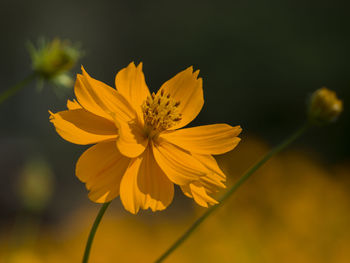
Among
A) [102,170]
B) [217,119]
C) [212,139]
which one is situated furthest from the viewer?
[217,119]

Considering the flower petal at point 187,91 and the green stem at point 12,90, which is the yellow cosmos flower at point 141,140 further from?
the green stem at point 12,90

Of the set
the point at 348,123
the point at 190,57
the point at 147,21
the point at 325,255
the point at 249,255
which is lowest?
the point at 348,123

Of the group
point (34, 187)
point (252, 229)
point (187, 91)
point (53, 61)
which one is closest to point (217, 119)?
point (252, 229)

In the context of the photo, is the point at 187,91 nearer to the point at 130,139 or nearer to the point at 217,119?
the point at 130,139

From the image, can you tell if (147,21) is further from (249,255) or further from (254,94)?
(249,255)

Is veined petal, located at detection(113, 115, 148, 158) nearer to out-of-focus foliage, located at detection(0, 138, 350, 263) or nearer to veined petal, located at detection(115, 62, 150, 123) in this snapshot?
veined petal, located at detection(115, 62, 150, 123)

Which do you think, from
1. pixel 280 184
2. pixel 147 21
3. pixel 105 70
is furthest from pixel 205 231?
pixel 147 21
